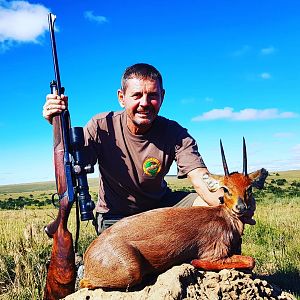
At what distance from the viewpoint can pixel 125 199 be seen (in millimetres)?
7086

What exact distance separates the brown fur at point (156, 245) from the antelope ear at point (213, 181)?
14 cm

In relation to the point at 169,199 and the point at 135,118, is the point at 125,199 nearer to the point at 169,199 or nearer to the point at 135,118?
the point at 169,199

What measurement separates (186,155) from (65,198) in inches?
81.1

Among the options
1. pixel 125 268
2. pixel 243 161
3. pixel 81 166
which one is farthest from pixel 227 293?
pixel 81 166

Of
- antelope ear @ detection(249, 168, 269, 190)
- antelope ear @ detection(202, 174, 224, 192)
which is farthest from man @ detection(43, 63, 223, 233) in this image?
antelope ear @ detection(249, 168, 269, 190)

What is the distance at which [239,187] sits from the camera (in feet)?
17.2

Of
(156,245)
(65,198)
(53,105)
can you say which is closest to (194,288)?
(156,245)

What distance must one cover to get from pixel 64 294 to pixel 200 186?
7.69ft

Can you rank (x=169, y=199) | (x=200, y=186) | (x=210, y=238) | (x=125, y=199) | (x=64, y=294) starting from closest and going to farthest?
(x=210, y=238) → (x=64, y=294) → (x=200, y=186) → (x=125, y=199) → (x=169, y=199)

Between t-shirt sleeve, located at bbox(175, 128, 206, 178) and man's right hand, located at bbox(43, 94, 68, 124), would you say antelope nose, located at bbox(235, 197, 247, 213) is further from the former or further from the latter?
man's right hand, located at bbox(43, 94, 68, 124)

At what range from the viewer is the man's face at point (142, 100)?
247 inches

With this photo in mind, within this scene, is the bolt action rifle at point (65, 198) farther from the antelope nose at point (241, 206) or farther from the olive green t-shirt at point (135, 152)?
the antelope nose at point (241, 206)

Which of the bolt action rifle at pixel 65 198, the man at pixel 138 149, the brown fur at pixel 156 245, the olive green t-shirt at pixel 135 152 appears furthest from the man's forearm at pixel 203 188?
the bolt action rifle at pixel 65 198

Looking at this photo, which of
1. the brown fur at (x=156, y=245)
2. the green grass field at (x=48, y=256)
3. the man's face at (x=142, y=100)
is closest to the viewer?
the brown fur at (x=156, y=245)
